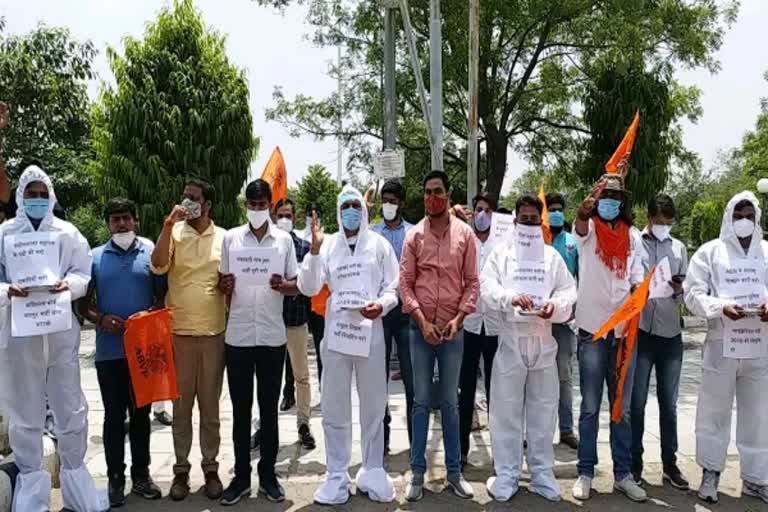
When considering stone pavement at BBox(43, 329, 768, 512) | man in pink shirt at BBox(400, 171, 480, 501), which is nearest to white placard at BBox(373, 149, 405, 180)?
stone pavement at BBox(43, 329, 768, 512)

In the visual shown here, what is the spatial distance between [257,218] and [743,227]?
340 cm

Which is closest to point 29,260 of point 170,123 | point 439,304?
point 439,304

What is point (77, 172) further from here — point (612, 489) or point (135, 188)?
point (612, 489)

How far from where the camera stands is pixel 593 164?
13219mm

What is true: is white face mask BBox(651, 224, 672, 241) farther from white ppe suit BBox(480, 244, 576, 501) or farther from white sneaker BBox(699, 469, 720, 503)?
white sneaker BBox(699, 469, 720, 503)

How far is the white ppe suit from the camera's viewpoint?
4.89m

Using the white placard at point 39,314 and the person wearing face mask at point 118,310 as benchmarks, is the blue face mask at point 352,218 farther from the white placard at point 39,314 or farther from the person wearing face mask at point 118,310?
the white placard at point 39,314

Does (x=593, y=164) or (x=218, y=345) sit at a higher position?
(x=593, y=164)

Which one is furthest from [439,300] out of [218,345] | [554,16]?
[554,16]

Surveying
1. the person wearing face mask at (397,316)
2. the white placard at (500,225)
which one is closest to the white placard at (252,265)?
the person wearing face mask at (397,316)

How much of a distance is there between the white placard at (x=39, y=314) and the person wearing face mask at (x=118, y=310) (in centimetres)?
35

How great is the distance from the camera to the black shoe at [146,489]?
493cm

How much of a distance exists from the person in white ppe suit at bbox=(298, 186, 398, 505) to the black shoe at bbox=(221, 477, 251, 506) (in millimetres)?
500

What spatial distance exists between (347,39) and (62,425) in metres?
11.6
